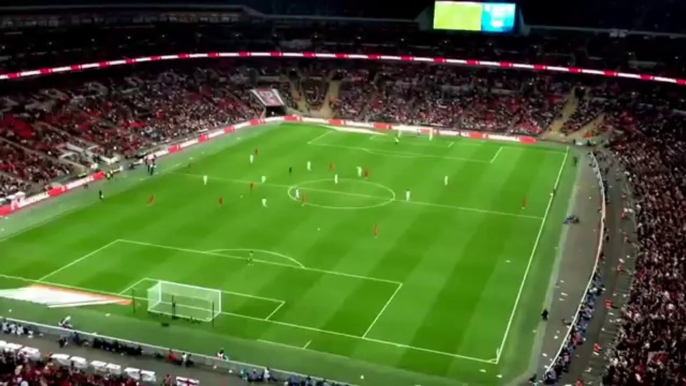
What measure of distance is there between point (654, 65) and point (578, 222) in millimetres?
42582

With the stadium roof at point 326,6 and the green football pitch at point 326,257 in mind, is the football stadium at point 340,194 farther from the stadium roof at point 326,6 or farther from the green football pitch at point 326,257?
the stadium roof at point 326,6

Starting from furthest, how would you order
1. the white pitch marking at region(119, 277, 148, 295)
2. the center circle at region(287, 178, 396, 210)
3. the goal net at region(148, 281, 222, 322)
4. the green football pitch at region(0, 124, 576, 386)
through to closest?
the center circle at region(287, 178, 396, 210) → the white pitch marking at region(119, 277, 148, 295) → the goal net at region(148, 281, 222, 322) → the green football pitch at region(0, 124, 576, 386)

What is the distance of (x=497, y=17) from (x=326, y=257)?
55.5m

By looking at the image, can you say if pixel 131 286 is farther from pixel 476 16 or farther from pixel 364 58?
pixel 476 16

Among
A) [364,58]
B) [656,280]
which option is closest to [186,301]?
[656,280]

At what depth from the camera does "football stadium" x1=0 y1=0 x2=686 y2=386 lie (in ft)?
109

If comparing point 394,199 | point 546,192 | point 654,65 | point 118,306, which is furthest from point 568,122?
point 118,306

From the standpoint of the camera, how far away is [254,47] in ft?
313

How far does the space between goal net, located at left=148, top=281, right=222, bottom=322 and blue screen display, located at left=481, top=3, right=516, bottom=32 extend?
62.2 meters

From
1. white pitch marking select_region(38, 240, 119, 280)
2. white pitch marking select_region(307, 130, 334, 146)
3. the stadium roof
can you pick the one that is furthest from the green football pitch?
the stadium roof

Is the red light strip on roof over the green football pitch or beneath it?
over

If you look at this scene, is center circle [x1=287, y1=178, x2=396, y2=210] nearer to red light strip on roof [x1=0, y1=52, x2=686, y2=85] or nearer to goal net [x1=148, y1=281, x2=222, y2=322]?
goal net [x1=148, y1=281, x2=222, y2=322]

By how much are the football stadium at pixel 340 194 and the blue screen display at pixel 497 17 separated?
0.74 ft

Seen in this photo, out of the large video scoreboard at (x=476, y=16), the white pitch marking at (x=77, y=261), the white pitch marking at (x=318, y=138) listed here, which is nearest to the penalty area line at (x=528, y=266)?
the white pitch marking at (x=77, y=261)
